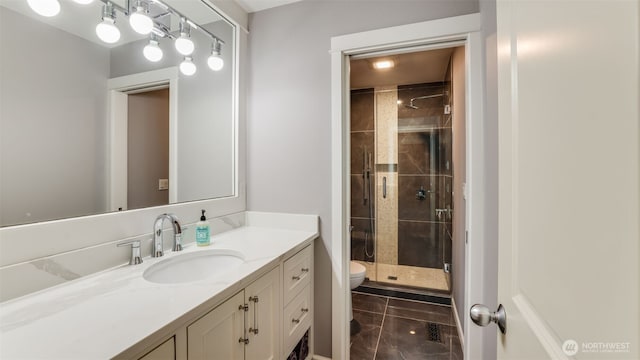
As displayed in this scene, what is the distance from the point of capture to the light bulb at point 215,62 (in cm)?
173

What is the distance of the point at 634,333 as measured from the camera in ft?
0.98

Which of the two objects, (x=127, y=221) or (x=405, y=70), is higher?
(x=405, y=70)

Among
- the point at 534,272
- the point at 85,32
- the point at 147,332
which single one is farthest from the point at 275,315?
the point at 85,32

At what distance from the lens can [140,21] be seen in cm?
124

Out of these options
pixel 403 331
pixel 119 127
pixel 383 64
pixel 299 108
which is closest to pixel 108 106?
pixel 119 127

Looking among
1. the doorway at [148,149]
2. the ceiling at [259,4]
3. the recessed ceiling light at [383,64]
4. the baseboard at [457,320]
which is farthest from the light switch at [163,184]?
the baseboard at [457,320]

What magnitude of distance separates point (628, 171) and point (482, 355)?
5.04ft

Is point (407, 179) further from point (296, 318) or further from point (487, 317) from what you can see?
point (487, 317)

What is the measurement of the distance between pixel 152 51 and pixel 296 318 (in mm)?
1589

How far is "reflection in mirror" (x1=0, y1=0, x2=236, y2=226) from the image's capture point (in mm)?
932

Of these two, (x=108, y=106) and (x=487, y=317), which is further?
(x=108, y=106)

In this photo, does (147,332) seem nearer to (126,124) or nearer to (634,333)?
(634,333)

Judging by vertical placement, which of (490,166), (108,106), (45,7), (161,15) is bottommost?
(490,166)

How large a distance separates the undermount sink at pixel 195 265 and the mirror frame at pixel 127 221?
0.66 ft
